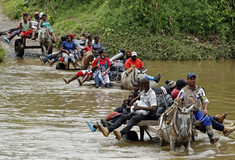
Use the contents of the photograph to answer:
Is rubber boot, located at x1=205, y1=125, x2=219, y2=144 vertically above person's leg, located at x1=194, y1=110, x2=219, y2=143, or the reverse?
person's leg, located at x1=194, y1=110, x2=219, y2=143

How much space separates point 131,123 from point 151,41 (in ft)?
64.7

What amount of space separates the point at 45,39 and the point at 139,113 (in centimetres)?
1642

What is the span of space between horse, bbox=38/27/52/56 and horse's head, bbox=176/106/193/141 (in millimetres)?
16989

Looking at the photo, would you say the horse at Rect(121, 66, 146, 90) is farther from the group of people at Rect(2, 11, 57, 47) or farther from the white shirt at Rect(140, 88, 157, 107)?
the group of people at Rect(2, 11, 57, 47)

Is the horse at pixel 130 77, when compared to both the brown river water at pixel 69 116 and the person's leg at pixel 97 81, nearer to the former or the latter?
the brown river water at pixel 69 116

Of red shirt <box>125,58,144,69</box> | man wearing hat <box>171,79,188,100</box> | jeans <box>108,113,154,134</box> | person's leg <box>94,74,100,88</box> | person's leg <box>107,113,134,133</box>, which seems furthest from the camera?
person's leg <box>94,74,100,88</box>

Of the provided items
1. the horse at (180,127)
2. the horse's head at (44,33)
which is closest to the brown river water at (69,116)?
the horse at (180,127)

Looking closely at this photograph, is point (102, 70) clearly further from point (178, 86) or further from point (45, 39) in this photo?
point (45, 39)

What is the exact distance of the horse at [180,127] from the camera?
8.53 m

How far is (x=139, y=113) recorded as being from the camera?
30.6ft

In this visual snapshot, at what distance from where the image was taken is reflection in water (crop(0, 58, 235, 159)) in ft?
28.8

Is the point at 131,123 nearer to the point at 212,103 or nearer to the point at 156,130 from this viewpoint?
the point at 156,130

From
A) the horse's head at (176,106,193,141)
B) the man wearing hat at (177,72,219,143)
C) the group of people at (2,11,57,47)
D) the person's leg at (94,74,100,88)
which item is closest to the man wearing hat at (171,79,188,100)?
the man wearing hat at (177,72,219,143)

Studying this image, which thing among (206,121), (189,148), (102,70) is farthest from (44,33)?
(189,148)
